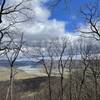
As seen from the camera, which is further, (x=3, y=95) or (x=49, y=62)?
(x=3, y=95)

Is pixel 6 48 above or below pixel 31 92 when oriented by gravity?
above

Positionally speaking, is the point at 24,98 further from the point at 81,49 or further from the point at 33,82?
the point at 81,49

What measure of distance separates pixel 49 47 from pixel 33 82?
101736 millimetres

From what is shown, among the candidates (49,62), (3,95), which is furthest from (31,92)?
(49,62)

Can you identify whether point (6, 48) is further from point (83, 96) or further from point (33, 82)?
point (33, 82)

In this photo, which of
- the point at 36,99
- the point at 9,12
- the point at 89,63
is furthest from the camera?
the point at 36,99

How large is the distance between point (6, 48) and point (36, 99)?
342 ft

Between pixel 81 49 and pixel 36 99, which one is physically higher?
pixel 81 49

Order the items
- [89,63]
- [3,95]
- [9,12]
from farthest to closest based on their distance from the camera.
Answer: [3,95] < [89,63] < [9,12]

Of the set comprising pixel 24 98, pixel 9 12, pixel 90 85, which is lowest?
pixel 24 98

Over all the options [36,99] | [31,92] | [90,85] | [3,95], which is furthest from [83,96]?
[31,92]

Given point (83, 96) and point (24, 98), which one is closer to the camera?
point (83, 96)

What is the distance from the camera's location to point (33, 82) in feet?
539

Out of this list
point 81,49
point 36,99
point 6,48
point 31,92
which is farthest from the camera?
point 31,92
